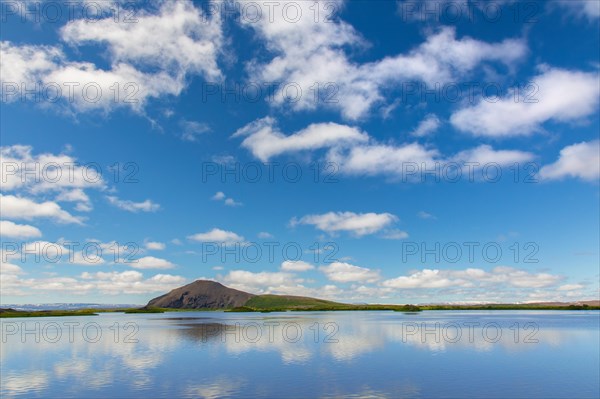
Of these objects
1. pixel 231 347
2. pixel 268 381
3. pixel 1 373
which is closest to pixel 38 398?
pixel 1 373

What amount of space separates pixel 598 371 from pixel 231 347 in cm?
5501

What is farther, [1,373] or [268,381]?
[1,373]

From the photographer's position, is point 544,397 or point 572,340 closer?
point 544,397

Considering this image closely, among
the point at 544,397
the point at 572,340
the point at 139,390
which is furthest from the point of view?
the point at 572,340

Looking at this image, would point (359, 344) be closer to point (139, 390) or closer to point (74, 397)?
point (139, 390)

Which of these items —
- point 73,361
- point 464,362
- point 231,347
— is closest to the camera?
point 464,362

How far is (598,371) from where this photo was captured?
49.7 meters

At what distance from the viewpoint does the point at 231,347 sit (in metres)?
74.8

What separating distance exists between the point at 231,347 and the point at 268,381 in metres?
32.8

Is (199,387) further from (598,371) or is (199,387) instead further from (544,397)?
(598,371)

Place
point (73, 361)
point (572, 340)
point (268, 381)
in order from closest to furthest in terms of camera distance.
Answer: point (268, 381) < point (73, 361) < point (572, 340)

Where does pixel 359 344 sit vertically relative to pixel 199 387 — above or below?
below

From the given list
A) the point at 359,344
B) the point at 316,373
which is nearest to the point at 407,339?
the point at 359,344

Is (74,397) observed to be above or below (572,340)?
above
